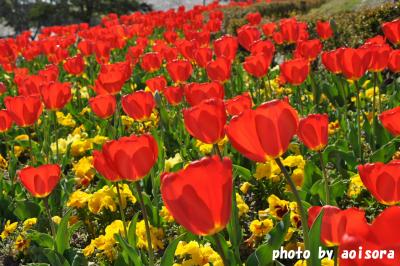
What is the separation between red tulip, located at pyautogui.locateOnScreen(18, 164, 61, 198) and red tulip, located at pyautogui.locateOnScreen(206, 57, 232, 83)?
5.49 ft

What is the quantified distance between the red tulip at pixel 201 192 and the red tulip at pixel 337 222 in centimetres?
33

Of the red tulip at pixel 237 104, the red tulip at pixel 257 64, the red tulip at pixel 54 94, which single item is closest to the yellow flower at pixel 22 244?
the red tulip at pixel 54 94

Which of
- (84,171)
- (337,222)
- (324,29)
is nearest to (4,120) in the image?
(84,171)

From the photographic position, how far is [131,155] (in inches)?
80.5

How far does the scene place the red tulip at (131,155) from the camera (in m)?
2.02

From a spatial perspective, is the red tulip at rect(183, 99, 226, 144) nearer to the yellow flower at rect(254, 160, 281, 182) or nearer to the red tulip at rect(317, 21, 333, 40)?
the yellow flower at rect(254, 160, 281, 182)

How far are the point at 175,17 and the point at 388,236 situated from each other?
34.3ft

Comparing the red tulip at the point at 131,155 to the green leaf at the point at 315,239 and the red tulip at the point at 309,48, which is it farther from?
the red tulip at the point at 309,48

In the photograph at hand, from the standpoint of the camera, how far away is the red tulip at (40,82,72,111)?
13.0ft

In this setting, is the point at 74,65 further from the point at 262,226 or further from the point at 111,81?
the point at 262,226

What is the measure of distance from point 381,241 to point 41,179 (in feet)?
6.50

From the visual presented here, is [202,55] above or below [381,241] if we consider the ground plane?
below

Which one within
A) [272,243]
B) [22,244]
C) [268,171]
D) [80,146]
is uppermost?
[272,243]

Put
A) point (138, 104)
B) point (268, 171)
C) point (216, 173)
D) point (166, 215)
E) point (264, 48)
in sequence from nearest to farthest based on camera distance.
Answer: point (216, 173)
point (166, 215)
point (268, 171)
point (138, 104)
point (264, 48)
